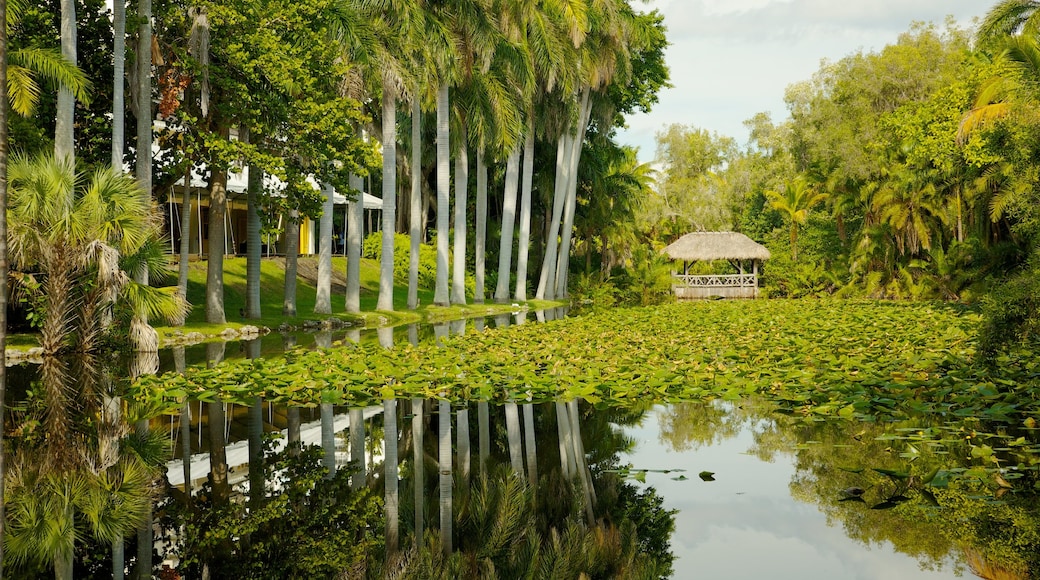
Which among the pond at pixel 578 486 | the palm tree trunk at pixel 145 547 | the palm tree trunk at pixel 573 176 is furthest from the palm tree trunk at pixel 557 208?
the palm tree trunk at pixel 145 547

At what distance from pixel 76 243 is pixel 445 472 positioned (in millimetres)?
10413

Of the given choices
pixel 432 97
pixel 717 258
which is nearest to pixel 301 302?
pixel 432 97

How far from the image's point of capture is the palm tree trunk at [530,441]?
834 centimetres

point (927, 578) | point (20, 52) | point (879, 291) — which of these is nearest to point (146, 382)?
point (20, 52)

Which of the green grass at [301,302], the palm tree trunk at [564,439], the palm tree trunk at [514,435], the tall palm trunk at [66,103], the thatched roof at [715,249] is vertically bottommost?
the palm tree trunk at [564,439]

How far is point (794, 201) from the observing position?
2264 inches

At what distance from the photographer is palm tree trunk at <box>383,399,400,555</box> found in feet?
21.2

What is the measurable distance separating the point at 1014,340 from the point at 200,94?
18201mm

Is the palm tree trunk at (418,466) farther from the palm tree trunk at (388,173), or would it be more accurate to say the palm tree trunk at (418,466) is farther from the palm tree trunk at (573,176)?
the palm tree trunk at (573,176)

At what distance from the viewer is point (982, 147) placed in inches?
1203

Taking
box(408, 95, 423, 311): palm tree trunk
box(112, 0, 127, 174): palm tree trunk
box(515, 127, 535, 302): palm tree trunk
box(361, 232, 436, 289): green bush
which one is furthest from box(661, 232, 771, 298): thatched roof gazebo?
box(112, 0, 127, 174): palm tree trunk

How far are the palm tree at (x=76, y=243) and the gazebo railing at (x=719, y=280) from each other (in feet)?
129

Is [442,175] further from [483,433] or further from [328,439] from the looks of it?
[328,439]

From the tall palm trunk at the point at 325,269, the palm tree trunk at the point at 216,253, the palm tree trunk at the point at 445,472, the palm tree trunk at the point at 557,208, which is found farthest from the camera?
the palm tree trunk at the point at 557,208
